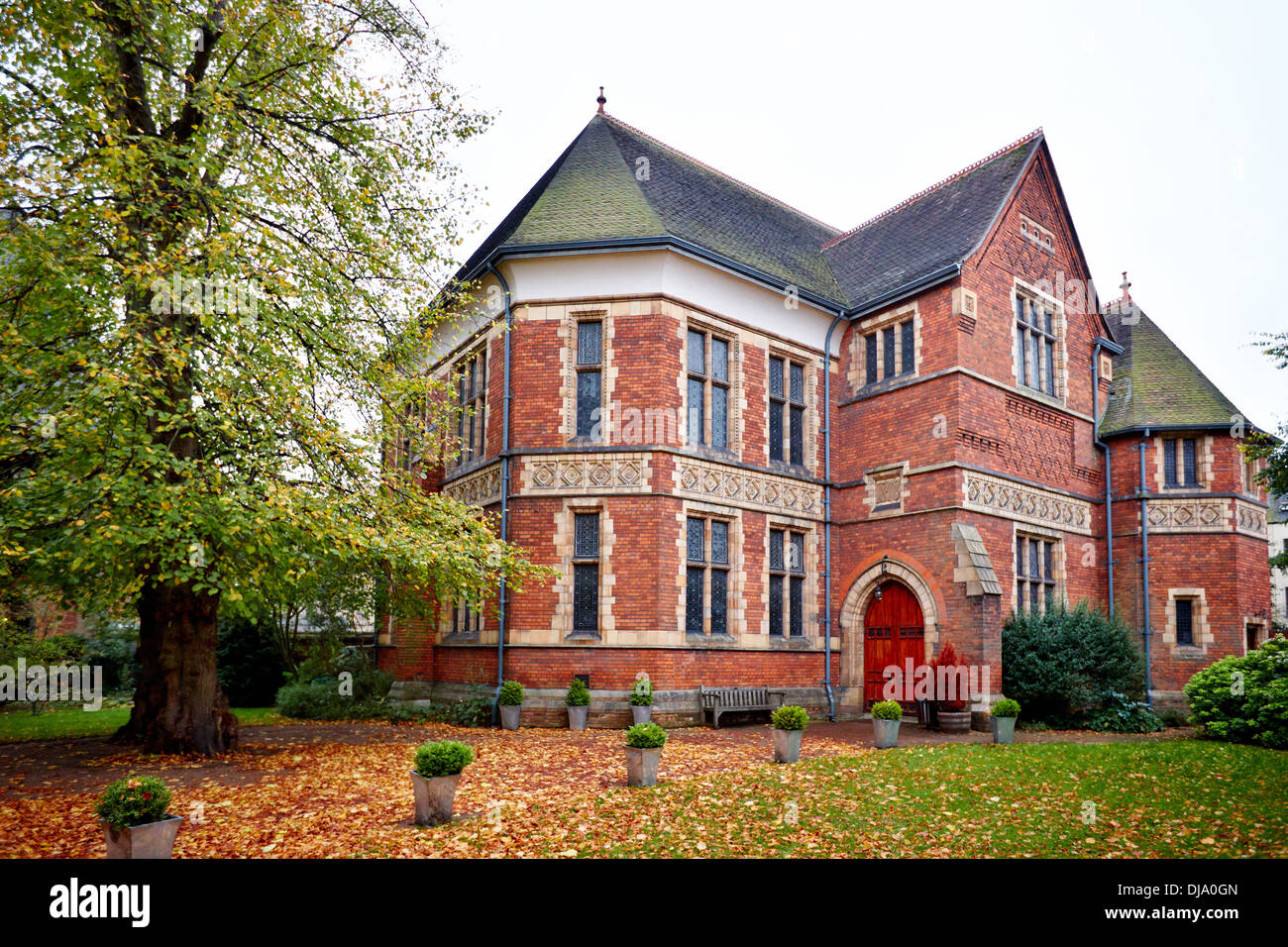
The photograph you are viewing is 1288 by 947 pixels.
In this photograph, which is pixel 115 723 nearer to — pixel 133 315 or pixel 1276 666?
pixel 133 315

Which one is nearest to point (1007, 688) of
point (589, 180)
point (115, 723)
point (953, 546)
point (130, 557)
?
point (953, 546)

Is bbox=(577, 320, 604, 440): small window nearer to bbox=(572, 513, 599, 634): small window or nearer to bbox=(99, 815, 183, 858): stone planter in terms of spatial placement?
bbox=(572, 513, 599, 634): small window

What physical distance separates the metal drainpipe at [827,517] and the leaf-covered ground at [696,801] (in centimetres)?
476

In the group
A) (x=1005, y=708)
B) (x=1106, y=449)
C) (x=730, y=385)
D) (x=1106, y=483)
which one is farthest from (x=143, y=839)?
Answer: (x=1106, y=449)

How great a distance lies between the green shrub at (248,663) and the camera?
2389 centimetres

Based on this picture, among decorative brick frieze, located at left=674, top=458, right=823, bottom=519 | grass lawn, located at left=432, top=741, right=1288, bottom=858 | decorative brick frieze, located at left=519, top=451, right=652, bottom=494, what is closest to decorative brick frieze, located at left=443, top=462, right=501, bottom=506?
decorative brick frieze, located at left=519, top=451, right=652, bottom=494

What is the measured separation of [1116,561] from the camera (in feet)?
66.1

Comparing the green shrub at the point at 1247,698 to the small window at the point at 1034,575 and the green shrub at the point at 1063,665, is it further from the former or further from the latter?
the small window at the point at 1034,575

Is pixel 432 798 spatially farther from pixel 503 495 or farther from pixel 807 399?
pixel 807 399

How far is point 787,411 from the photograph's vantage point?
59.2 ft

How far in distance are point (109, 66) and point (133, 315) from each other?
282 centimetres

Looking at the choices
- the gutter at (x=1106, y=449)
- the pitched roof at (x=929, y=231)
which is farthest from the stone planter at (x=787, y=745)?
the gutter at (x=1106, y=449)

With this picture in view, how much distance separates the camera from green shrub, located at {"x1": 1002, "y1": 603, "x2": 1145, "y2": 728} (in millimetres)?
15812

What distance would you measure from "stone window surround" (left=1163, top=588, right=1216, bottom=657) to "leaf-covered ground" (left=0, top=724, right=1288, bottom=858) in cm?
758
